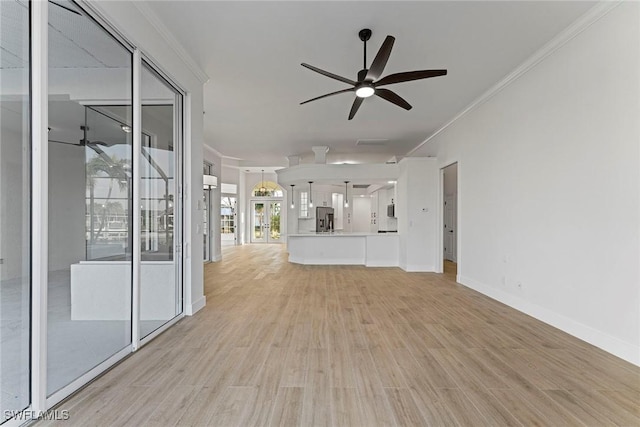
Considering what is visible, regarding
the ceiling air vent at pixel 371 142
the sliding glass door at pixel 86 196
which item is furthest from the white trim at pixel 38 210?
the ceiling air vent at pixel 371 142

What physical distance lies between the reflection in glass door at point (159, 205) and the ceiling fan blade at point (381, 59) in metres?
2.30

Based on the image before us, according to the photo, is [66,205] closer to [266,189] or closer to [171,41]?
[171,41]

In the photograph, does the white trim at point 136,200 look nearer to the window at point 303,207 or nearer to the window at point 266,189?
the window at point 303,207

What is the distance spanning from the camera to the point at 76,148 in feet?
7.43

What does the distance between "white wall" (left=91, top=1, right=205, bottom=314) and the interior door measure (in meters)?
7.12

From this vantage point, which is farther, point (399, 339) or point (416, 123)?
point (416, 123)

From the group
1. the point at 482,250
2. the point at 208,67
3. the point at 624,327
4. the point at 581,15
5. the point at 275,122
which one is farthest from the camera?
the point at 275,122

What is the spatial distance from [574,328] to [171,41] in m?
5.27

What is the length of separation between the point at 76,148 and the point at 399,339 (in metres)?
3.28

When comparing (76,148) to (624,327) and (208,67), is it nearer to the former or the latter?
(208,67)

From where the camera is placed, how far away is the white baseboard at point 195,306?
363 cm

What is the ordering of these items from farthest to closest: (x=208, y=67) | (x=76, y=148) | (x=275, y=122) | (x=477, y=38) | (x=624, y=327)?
(x=275, y=122)
(x=208, y=67)
(x=477, y=38)
(x=624, y=327)
(x=76, y=148)

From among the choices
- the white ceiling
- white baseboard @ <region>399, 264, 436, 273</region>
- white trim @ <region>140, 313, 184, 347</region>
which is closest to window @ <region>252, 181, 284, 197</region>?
the white ceiling

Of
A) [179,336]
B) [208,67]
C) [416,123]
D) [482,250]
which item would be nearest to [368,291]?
[482,250]
